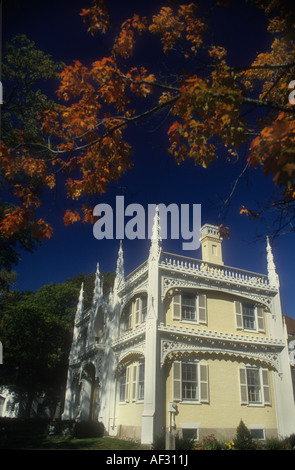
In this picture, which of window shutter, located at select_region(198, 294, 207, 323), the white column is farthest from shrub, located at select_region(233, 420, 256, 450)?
window shutter, located at select_region(198, 294, 207, 323)

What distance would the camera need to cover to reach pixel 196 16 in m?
7.34

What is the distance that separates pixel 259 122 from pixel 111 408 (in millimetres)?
20847

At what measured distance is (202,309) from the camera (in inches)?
850

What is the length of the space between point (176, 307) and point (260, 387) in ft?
24.1

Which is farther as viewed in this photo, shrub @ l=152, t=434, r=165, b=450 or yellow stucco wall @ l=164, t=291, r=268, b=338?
yellow stucco wall @ l=164, t=291, r=268, b=338

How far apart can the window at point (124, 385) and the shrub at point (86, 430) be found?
2153 millimetres

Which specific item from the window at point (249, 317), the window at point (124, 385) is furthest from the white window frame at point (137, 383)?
the window at point (249, 317)

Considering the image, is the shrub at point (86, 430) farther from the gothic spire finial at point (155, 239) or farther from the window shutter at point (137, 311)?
the gothic spire finial at point (155, 239)

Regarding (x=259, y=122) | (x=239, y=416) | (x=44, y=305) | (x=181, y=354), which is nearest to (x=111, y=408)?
(x=181, y=354)

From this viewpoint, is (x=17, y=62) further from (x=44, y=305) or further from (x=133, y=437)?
(x=44, y=305)

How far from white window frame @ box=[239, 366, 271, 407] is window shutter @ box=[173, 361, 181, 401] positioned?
4194 millimetres

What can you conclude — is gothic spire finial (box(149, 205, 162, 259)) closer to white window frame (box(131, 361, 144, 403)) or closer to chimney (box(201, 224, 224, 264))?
chimney (box(201, 224, 224, 264))

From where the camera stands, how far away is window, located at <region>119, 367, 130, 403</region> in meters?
21.2

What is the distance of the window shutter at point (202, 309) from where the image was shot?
2137 cm
